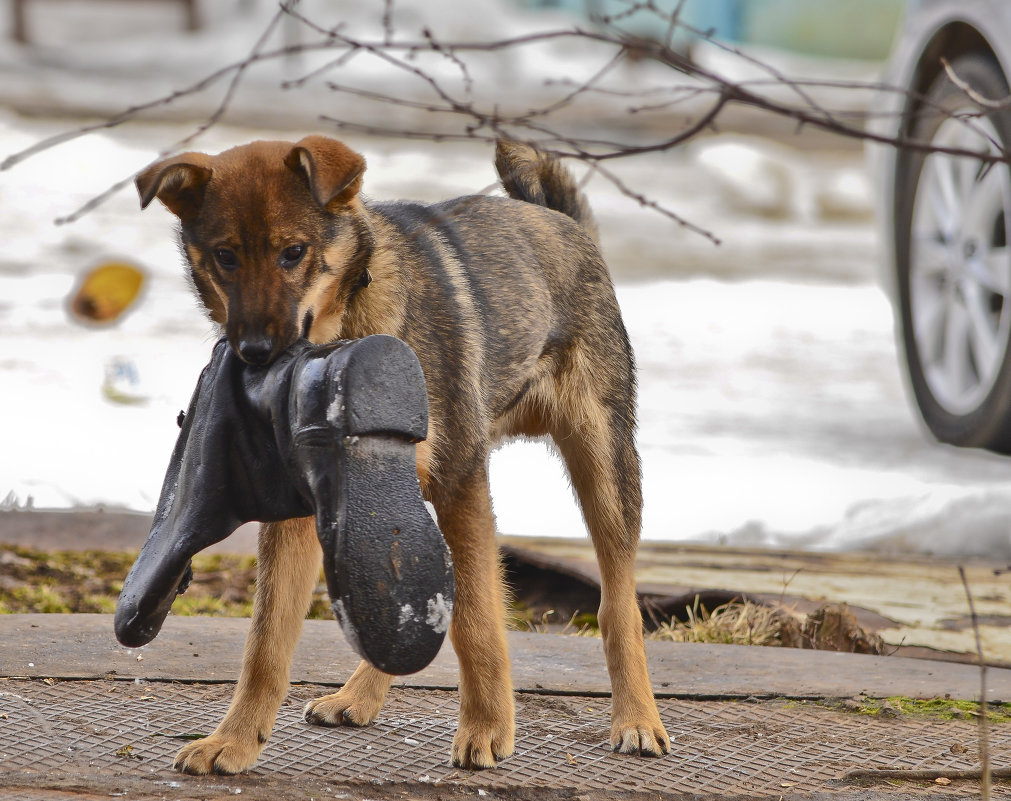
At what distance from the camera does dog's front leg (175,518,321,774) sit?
2832 mm

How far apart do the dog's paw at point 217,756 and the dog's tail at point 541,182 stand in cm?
193

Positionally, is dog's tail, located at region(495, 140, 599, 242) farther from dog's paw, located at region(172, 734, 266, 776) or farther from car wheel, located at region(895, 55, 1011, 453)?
car wheel, located at region(895, 55, 1011, 453)

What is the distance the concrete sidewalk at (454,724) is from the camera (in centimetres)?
275

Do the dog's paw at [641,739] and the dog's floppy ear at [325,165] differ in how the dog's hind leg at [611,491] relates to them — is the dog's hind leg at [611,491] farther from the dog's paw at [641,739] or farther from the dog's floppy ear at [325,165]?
the dog's floppy ear at [325,165]

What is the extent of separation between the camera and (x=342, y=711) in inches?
127

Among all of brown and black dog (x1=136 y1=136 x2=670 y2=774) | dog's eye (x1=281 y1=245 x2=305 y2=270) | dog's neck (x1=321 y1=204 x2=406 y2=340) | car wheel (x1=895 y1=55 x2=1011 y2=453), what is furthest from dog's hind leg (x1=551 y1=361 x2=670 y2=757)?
car wheel (x1=895 y1=55 x2=1011 y2=453)

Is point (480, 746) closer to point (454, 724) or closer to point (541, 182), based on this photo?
point (454, 724)

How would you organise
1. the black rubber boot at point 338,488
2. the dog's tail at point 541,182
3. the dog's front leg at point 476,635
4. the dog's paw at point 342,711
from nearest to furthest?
the black rubber boot at point 338,488
the dog's front leg at point 476,635
the dog's paw at point 342,711
the dog's tail at point 541,182

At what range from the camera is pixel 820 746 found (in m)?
3.15

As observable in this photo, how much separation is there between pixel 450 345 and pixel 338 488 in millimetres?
800

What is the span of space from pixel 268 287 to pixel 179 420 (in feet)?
1.48

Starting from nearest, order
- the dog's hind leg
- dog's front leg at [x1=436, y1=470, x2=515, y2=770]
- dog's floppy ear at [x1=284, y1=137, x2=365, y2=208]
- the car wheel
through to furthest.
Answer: dog's floppy ear at [x1=284, y1=137, x2=365, y2=208], dog's front leg at [x1=436, y1=470, x2=515, y2=770], the dog's hind leg, the car wheel

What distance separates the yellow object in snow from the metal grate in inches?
289

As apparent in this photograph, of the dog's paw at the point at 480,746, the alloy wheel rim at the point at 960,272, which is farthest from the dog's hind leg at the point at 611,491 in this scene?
the alloy wheel rim at the point at 960,272
